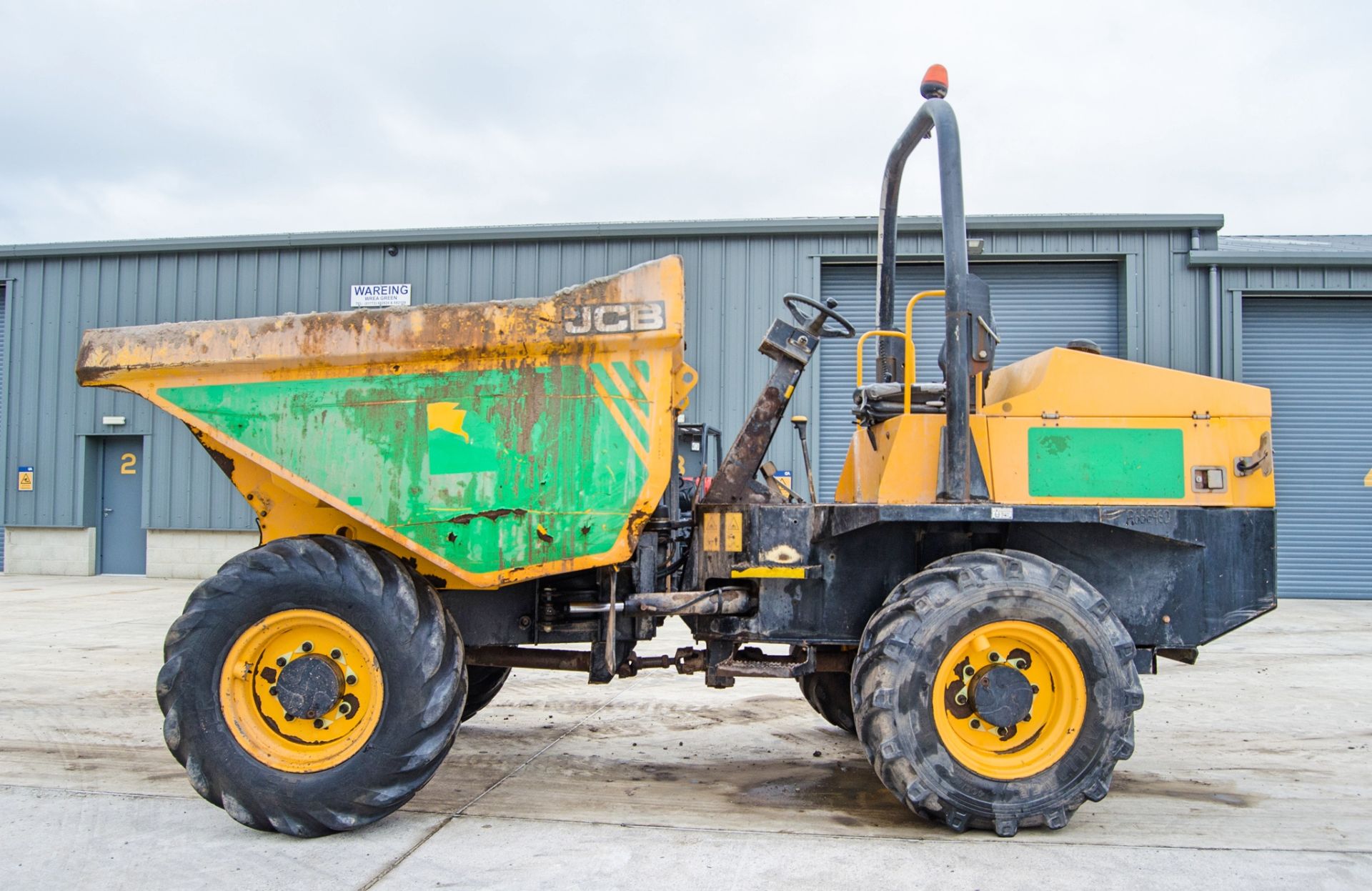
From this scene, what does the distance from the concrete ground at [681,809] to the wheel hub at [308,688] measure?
55cm

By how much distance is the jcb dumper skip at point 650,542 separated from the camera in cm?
403

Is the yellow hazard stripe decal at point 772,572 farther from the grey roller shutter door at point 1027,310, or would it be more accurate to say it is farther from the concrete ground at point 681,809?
the grey roller shutter door at point 1027,310

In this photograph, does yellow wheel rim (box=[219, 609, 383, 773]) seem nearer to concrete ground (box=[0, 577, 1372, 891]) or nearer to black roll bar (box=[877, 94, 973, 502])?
concrete ground (box=[0, 577, 1372, 891])

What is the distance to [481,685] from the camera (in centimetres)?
562

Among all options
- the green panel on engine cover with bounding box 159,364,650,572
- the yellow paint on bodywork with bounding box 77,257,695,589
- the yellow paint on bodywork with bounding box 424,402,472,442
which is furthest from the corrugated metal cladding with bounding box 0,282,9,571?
the yellow paint on bodywork with bounding box 424,402,472,442

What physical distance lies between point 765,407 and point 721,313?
10.2 m

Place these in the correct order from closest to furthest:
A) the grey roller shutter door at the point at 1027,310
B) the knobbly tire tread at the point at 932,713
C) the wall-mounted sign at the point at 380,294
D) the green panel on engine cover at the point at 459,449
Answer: the knobbly tire tread at the point at 932,713, the green panel on engine cover at the point at 459,449, the grey roller shutter door at the point at 1027,310, the wall-mounted sign at the point at 380,294

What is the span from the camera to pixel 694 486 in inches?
212

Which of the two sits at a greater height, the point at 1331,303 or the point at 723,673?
the point at 1331,303

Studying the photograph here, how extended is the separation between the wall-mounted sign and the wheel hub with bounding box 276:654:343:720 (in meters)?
12.2

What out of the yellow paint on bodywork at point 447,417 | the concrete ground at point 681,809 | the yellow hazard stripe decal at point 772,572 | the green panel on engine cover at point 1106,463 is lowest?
the concrete ground at point 681,809

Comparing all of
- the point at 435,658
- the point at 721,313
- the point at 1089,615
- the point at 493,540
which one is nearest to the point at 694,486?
the point at 493,540

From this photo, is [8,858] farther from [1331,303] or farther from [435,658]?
[1331,303]

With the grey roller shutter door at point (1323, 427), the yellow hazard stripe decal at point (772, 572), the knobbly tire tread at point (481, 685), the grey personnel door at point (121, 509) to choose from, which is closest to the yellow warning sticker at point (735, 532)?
the yellow hazard stripe decal at point (772, 572)
